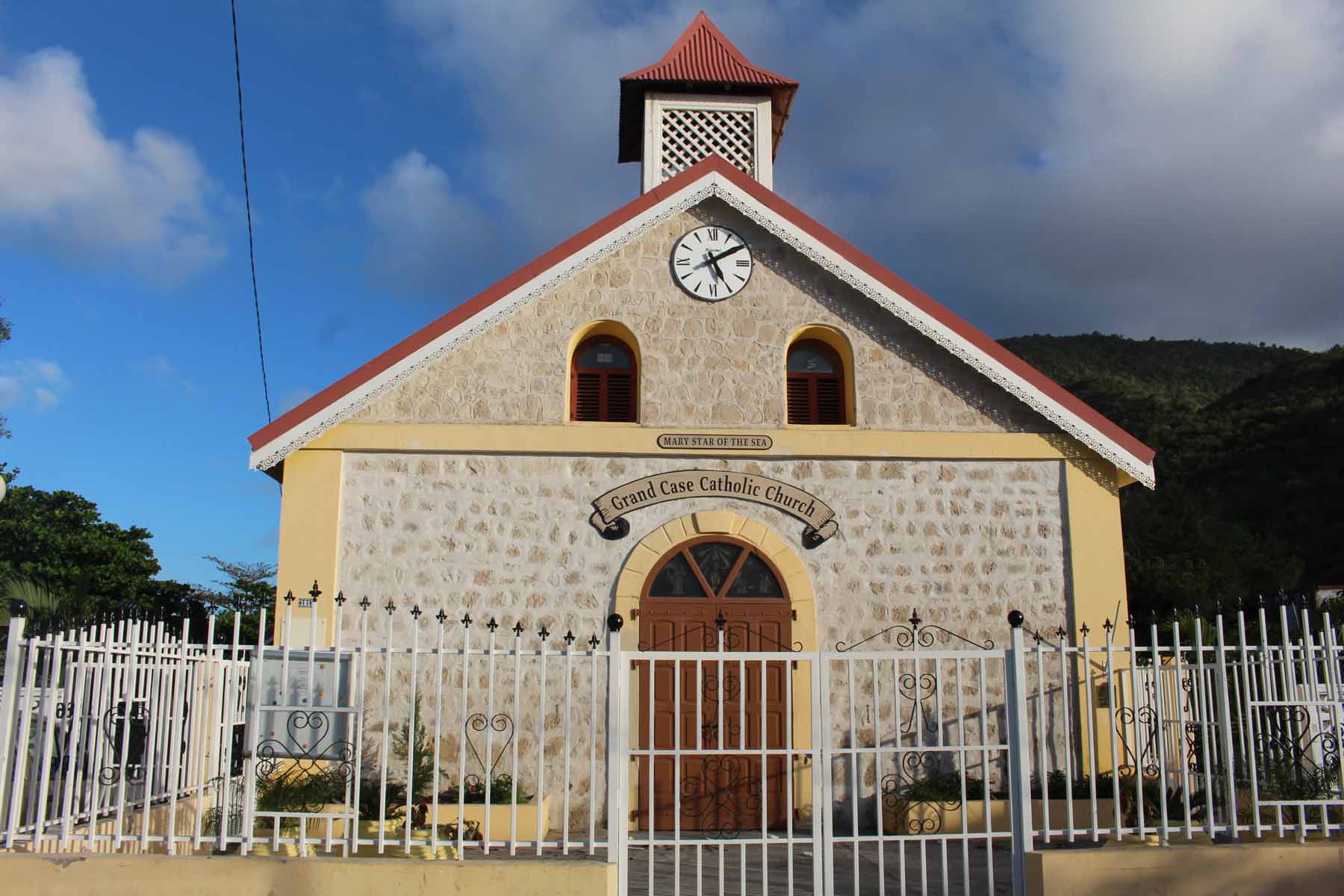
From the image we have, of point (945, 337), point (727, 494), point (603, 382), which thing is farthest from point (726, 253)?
Answer: point (727, 494)

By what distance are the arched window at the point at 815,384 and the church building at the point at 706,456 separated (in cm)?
3

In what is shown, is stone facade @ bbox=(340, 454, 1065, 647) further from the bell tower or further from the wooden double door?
the bell tower

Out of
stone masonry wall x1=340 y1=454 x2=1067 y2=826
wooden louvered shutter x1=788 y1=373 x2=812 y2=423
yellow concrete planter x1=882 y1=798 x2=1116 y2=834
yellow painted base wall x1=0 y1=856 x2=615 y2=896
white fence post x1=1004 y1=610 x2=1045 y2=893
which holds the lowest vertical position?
yellow concrete planter x1=882 y1=798 x2=1116 y2=834

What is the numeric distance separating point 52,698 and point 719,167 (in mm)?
8436

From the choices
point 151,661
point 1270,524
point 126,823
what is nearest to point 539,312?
point 151,661

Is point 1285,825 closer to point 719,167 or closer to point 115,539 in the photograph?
point 719,167

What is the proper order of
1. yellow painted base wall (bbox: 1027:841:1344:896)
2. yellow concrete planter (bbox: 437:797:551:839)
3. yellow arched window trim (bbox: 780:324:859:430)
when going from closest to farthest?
yellow painted base wall (bbox: 1027:841:1344:896) < yellow concrete planter (bbox: 437:797:551:839) < yellow arched window trim (bbox: 780:324:859:430)

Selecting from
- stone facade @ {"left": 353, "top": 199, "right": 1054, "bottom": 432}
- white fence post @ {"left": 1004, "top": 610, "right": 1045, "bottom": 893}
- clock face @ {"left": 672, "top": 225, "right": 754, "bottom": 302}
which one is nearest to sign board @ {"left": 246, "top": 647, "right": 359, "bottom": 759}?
white fence post @ {"left": 1004, "top": 610, "right": 1045, "bottom": 893}

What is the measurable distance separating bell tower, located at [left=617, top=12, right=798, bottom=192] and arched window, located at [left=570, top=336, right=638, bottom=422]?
2795mm

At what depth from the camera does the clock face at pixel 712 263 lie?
12273 millimetres

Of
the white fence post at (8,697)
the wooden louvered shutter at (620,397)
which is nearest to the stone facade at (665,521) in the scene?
the wooden louvered shutter at (620,397)

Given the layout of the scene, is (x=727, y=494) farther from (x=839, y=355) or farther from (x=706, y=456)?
(x=839, y=355)

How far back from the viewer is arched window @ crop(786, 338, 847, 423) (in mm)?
12359

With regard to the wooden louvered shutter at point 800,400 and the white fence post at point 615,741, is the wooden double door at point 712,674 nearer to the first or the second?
the wooden louvered shutter at point 800,400
